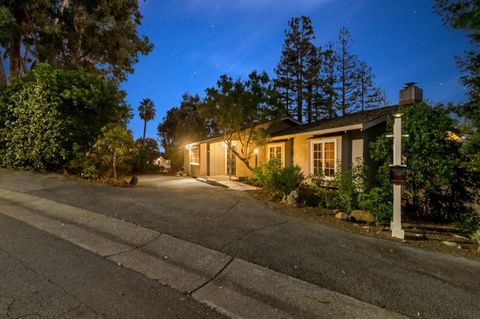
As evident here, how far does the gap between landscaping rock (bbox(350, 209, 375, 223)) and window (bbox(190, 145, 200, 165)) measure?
13238mm

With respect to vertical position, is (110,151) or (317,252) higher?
(110,151)

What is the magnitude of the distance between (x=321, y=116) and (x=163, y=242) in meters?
27.9

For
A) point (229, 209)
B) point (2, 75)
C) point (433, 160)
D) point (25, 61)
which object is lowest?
point (229, 209)

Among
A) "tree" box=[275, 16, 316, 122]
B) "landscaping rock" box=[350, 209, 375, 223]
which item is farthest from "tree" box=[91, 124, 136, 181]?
"tree" box=[275, 16, 316, 122]

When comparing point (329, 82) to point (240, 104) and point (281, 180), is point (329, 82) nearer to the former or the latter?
point (240, 104)

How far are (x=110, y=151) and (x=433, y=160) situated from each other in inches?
432

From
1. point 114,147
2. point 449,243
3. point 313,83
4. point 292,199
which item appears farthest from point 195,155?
point 313,83

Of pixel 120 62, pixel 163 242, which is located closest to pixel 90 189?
pixel 163 242

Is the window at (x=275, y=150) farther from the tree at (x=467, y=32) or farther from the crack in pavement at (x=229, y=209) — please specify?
the tree at (x=467, y=32)

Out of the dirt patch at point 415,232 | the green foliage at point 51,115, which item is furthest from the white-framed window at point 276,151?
the green foliage at point 51,115

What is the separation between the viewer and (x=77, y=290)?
2721 millimetres

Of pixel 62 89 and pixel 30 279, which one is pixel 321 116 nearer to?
pixel 62 89

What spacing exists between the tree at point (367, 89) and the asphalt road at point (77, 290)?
30.7m

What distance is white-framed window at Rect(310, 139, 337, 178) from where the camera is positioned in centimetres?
964
